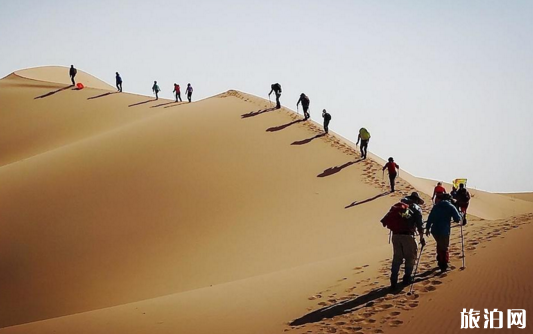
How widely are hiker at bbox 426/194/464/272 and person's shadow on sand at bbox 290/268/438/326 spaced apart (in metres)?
0.49

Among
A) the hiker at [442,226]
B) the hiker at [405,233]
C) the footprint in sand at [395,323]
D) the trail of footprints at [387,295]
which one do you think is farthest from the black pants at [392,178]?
the footprint in sand at [395,323]

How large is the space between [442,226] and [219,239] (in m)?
6.86

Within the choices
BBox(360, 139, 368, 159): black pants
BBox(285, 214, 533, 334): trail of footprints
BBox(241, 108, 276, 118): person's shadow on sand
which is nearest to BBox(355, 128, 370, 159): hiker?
BBox(360, 139, 368, 159): black pants

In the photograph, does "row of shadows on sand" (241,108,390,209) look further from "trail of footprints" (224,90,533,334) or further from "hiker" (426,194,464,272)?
"hiker" (426,194,464,272)

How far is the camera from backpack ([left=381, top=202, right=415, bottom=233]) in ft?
23.3

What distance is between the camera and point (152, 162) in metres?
17.5

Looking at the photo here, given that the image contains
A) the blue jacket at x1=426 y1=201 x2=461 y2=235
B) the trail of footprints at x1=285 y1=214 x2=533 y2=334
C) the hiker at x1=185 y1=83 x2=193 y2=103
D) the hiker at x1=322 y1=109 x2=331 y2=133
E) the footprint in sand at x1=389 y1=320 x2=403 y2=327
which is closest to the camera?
the footprint in sand at x1=389 y1=320 x2=403 y2=327

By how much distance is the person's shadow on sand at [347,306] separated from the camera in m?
6.62

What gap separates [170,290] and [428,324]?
6.65m

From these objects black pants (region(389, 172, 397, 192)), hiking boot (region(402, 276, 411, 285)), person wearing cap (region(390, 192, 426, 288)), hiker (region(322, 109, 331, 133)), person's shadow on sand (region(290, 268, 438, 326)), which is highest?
hiker (region(322, 109, 331, 133))

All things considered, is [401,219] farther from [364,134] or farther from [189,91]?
[189,91]

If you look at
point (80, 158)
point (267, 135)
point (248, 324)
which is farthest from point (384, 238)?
point (80, 158)

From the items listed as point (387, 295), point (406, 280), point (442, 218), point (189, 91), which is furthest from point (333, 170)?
point (189, 91)

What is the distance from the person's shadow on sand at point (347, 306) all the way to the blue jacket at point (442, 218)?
792 millimetres
